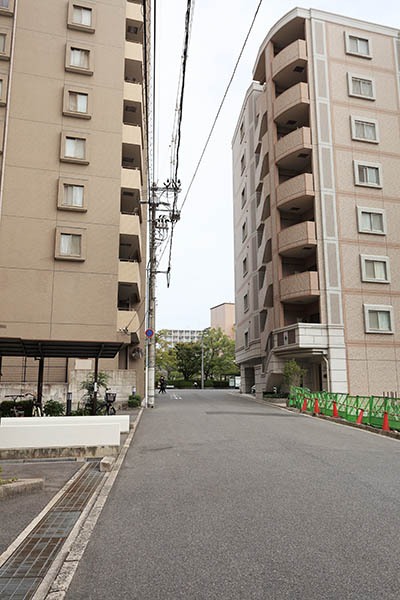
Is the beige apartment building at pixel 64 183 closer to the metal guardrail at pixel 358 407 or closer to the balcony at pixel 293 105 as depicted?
the metal guardrail at pixel 358 407

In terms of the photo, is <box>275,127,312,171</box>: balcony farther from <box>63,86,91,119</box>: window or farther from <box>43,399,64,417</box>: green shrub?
<box>43,399,64,417</box>: green shrub

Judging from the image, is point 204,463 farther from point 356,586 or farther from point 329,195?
point 329,195

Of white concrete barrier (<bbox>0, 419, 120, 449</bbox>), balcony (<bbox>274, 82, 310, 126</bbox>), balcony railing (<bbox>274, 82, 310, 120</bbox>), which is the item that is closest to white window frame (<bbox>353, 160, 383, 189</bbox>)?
balcony (<bbox>274, 82, 310, 126</bbox>)

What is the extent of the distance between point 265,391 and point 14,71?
2435 cm

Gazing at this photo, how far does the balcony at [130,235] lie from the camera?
25.8 m

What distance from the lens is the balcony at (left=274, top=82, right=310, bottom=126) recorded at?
32.1m

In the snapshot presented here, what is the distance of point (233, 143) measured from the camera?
5144cm

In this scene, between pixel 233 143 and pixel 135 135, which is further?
pixel 233 143

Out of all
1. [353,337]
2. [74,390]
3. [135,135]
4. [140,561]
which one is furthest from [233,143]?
[140,561]

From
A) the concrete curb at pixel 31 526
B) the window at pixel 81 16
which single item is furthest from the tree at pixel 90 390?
the window at pixel 81 16

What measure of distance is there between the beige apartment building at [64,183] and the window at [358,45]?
1606 cm

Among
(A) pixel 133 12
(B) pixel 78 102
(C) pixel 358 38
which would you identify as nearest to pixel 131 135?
(B) pixel 78 102

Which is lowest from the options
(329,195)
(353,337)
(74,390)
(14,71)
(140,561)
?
(140,561)

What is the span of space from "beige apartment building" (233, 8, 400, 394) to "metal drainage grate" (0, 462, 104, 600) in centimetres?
2299
